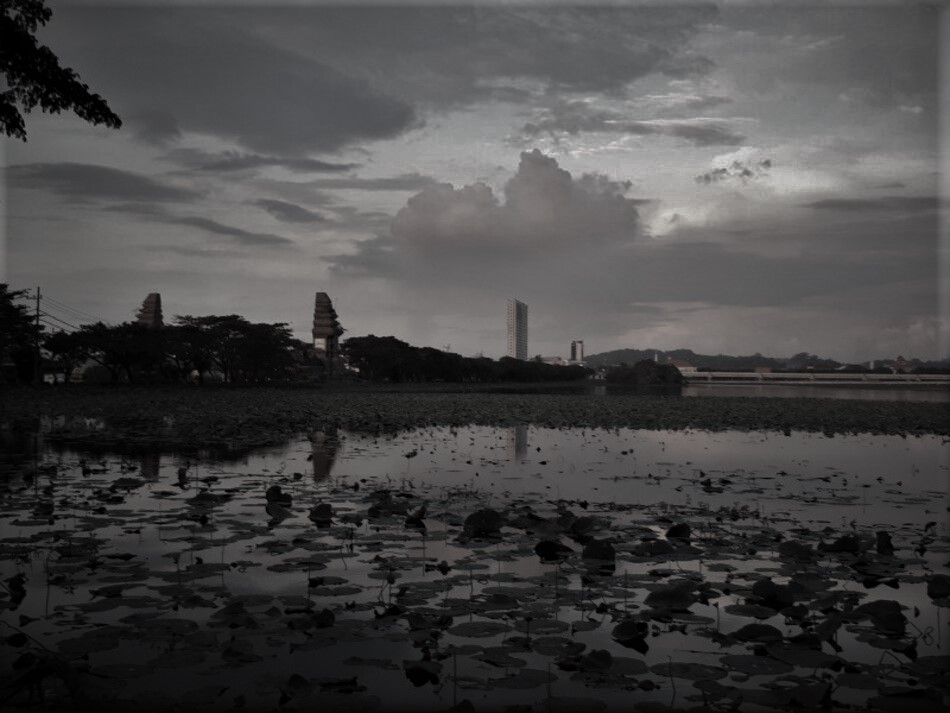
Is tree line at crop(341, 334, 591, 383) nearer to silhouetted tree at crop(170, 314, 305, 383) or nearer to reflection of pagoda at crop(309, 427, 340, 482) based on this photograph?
silhouetted tree at crop(170, 314, 305, 383)

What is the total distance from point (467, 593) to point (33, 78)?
9.88 metres

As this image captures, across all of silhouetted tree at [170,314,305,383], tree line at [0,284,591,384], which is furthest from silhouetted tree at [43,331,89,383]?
silhouetted tree at [170,314,305,383]

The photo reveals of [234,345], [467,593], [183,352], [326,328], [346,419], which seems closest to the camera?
[467,593]

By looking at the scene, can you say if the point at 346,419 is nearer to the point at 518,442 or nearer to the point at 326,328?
the point at 518,442

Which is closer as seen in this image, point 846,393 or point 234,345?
point 234,345

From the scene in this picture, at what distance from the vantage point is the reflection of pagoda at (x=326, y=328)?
74938 mm

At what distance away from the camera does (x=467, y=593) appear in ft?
15.2

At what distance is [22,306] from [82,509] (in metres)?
43.3

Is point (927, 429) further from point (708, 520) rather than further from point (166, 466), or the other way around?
point (166, 466)

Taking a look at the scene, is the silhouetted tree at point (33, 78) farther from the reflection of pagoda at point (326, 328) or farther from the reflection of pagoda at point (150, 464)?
Answer: the reflection of pagoda at point (326, 328)

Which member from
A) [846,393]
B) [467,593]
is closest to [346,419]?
[467,593]

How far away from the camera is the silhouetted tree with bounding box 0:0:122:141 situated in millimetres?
9586

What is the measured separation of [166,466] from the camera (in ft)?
35.3

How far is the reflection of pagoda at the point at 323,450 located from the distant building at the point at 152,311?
182 feet
